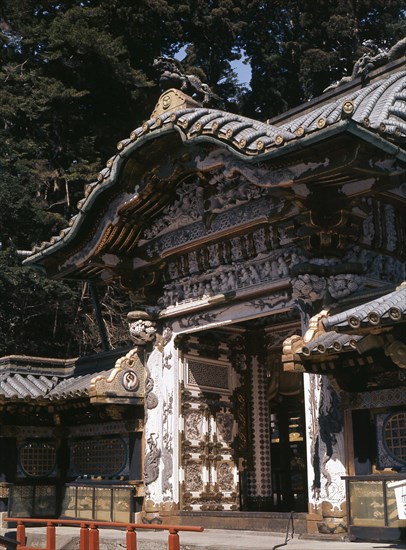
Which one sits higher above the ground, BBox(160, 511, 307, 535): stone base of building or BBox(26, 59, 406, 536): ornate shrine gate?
BBox(26, 59, 406, 536): ornate shrine gate

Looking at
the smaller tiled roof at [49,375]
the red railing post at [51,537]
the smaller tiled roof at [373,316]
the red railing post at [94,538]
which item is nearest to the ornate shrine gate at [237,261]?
the smaller tiled roof at [49,375]

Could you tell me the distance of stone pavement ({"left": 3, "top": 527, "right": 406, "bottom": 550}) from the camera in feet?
25.8

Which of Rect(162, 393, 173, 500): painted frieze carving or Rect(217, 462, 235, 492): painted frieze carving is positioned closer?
Rect(162, 393, 173, 500): painted frieze carving

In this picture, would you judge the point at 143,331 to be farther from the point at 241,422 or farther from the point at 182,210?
the point at 241,422

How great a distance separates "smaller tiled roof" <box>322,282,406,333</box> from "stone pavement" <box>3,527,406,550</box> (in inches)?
85.3

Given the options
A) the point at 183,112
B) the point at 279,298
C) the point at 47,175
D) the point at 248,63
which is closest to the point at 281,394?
the point at 279,298

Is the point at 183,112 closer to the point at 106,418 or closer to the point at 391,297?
the point at 391,297

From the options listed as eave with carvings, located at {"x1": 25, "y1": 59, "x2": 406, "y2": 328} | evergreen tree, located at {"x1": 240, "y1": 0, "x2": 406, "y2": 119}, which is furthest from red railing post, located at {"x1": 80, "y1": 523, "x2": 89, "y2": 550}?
evergreen tree, located at {"x1": 240, "y1": 0, "x2": 406, "y2": 119}

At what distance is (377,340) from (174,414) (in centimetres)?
467

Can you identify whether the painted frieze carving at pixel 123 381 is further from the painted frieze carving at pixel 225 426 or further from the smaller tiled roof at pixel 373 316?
the smaller tiled roof at pixel 373 316

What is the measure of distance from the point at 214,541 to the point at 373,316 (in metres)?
3.35

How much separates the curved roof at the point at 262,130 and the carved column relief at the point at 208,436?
9.65 ft

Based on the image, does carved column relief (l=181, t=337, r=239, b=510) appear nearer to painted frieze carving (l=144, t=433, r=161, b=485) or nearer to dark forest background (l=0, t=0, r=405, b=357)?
painted frieze carving (l=144, t=433, r=161, b=485)

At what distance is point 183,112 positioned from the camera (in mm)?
10234
